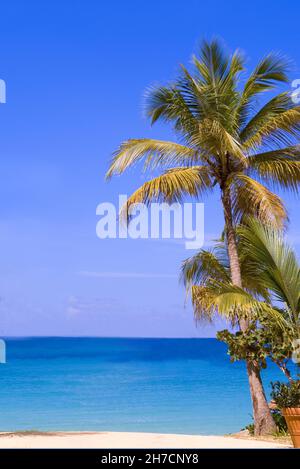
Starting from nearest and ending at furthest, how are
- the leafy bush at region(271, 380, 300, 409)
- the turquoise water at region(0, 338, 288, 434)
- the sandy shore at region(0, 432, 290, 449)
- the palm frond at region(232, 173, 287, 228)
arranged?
the sandy shore at region(0, 432, 290, 449) → the leafy bush at region(271, 380, 300, 409) → the palm frond at region(232, 173, 287, 228) → the turquoise water at region(0, 338, 288, 434)

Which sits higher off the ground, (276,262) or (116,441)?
(276,262)

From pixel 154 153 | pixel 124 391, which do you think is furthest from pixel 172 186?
pixel 124 391

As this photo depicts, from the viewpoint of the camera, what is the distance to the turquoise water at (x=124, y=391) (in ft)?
105

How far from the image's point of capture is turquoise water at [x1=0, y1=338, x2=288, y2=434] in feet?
105

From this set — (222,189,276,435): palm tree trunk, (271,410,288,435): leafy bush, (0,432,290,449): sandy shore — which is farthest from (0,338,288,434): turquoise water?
(0,432,290,449): sandy shore

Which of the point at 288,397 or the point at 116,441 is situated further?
the point at 288,397

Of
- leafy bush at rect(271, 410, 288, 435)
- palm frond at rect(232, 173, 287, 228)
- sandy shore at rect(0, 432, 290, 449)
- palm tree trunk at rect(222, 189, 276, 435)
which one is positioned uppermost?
palm frond at rect(232, 173, 287, 228)

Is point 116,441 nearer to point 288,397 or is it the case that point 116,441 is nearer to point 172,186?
point 288,397

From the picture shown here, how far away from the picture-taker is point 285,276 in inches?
536

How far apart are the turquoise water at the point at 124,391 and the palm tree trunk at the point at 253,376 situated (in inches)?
525

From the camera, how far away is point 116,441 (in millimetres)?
12883

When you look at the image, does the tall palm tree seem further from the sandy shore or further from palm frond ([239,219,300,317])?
the sandy shore

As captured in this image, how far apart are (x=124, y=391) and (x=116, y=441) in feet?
117

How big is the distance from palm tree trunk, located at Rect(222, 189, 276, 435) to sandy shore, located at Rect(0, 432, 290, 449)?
152 cm
